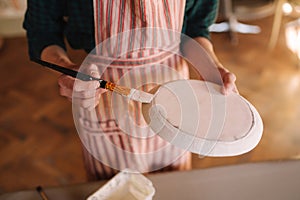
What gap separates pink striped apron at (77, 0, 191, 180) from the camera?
0.67 m

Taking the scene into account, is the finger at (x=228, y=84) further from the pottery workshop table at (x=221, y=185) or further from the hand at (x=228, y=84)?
the pottery workshop table at (x=221, y=185)

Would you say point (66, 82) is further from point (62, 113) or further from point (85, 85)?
point (62, 113)

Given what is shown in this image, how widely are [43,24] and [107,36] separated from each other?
0.16 m

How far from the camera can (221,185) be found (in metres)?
0.83

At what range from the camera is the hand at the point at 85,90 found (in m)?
0.57

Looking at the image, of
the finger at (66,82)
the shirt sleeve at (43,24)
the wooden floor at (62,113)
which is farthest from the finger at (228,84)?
the wooden floor at (62,113)

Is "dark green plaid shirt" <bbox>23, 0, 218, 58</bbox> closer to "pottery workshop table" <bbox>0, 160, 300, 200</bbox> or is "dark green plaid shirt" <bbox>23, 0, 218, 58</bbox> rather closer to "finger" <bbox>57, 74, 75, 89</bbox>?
"finger" <bbox>57, 74, 75, 89</bbox>

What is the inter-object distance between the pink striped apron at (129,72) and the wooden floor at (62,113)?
85 cm

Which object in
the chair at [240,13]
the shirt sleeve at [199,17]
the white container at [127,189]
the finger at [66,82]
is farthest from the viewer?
the chair at [240,13]

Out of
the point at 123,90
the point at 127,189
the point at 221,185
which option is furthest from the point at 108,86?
the point at 221,185

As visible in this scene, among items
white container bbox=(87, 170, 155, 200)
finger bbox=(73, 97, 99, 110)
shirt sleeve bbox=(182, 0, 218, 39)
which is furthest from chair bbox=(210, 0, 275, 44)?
finger bbox=(73, 97, 99, 110)

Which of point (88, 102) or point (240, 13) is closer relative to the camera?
point (88, 102)

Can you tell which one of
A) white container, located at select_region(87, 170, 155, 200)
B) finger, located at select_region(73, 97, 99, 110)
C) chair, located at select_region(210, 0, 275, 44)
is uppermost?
finger, located at select_region(73, 97, 99, 110)

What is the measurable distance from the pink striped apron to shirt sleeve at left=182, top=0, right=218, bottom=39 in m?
0.10
